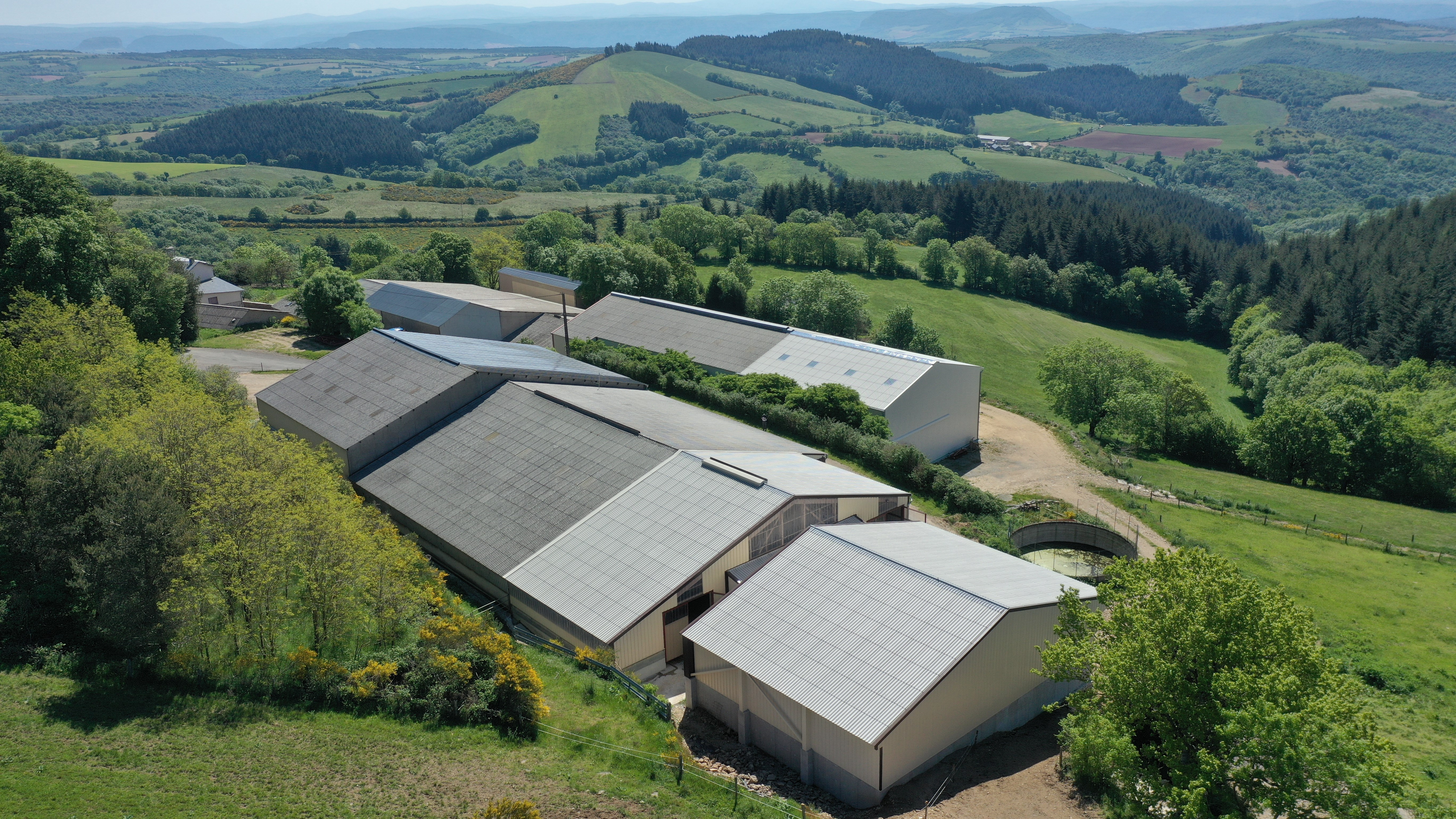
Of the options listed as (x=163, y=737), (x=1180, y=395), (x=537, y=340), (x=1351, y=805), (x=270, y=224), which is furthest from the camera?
(x=270, y=224)

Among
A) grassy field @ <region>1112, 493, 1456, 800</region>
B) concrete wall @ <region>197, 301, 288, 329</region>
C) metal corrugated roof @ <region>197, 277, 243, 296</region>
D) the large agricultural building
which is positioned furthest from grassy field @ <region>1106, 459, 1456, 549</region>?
metal corrugated roof @ <region>197, 277, 243, 296</region>

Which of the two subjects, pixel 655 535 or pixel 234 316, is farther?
pixel 234 316

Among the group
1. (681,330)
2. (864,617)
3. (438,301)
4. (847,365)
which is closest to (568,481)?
(864,617)

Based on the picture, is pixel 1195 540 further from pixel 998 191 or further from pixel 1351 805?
pixel 998 191

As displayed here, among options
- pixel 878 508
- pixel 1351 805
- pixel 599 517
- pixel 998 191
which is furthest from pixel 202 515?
pixel 998 191

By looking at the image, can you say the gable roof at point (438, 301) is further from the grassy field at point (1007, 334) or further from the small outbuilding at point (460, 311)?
the grassy field at point (1007, 334)

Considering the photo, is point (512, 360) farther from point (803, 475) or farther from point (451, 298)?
point (451, 298)

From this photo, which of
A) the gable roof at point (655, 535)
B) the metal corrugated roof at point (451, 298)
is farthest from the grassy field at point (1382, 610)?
the metal corrugated roof at point (451, 298)
